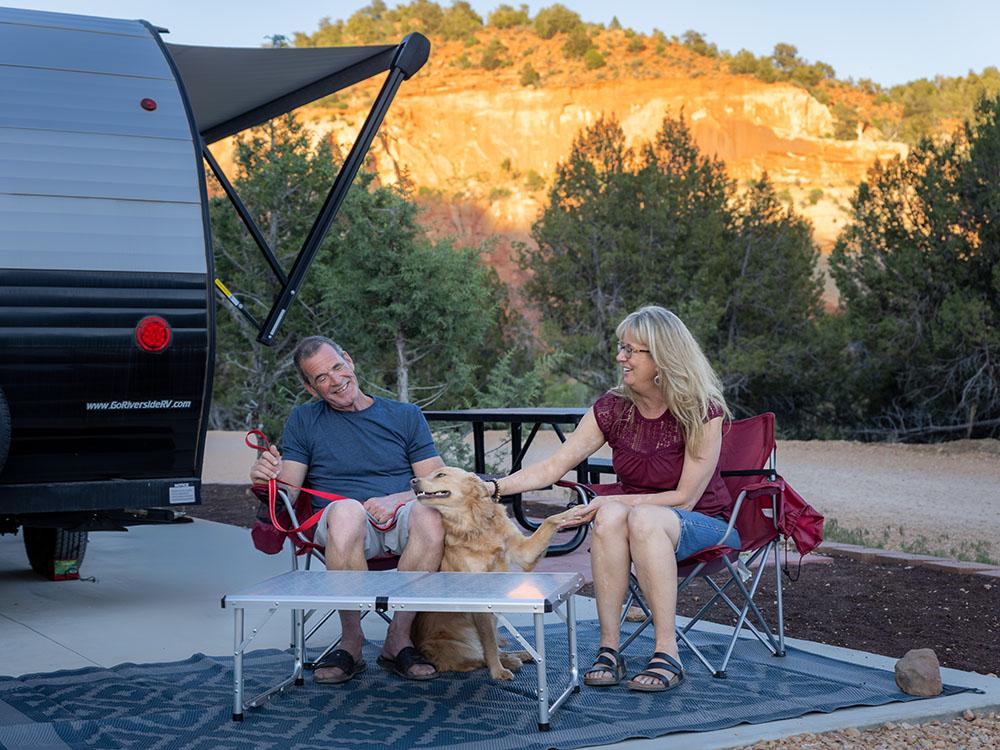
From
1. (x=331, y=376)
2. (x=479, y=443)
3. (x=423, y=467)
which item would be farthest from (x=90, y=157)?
(x=479, y=443)

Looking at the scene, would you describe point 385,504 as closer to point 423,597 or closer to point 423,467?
point 423,467

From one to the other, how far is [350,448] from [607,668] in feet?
3.71

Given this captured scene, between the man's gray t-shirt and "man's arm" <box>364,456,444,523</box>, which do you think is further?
the man's gray t-shirt

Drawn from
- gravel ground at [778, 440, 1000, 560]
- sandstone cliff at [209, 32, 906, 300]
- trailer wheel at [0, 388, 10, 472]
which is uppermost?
sandstone cliff at [209, 32, 906, 300]

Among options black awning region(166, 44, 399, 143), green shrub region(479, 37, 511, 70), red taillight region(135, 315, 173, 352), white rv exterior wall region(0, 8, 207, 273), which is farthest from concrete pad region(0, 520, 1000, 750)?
green shrub region(479, 37, 511, 70)

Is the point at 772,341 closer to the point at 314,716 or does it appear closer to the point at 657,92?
the point at 314,716

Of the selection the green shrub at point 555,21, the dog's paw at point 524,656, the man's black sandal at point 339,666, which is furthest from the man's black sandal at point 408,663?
the green shrub at point 555,21

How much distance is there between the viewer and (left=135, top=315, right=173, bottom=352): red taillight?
4.09 m

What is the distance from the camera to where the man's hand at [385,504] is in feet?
12.1

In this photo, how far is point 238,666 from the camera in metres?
3.03

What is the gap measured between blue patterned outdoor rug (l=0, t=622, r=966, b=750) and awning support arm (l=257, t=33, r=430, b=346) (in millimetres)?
1866

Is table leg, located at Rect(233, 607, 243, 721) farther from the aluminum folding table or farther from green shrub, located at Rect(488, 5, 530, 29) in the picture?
green shrub, located at Rect(488, 5, 530, 29)

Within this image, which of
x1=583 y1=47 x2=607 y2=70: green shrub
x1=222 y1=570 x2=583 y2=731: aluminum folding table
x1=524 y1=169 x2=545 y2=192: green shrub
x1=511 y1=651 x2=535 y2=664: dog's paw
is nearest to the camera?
x1=222 y1=570 x2=583 y2=731: aluminum folding table

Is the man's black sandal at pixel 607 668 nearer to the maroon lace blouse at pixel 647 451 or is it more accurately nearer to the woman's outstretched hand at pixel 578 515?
the woman's outstretched hand at pixel 578 515
